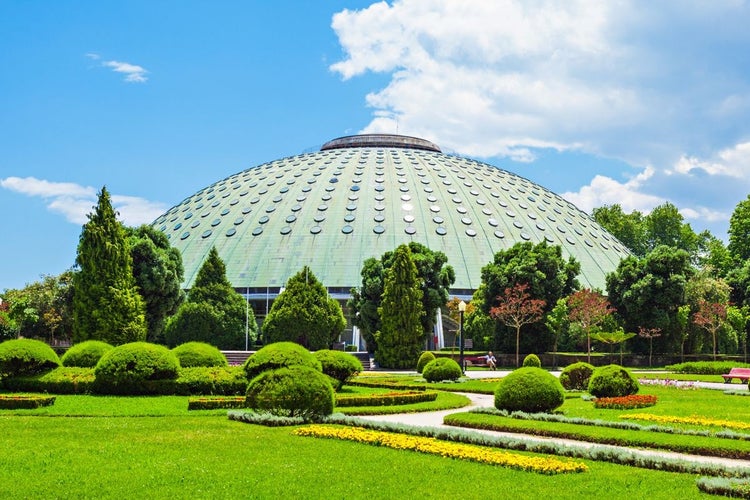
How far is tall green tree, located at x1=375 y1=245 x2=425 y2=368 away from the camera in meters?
46.9

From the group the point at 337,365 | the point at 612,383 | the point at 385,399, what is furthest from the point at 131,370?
the point at 612,383

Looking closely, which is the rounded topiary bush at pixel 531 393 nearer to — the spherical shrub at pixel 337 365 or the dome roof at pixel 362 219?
the spherical shrub at pixel 337 365

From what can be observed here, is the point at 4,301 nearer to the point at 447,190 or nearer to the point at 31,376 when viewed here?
the point at 447,190

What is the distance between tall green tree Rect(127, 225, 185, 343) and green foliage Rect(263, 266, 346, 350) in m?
6.56

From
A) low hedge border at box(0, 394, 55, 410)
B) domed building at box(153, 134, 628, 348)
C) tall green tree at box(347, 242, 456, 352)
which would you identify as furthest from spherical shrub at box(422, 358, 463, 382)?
domed building at box(153, 134, 628, 348)

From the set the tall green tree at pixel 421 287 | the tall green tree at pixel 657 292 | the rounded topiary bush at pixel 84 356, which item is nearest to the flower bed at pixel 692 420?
the rounded topiary bush at pixel 84 356

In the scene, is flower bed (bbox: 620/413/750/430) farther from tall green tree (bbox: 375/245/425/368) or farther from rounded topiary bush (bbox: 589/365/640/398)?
tall green tree (bbox: 375/245/425/368)

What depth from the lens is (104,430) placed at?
15148 mm

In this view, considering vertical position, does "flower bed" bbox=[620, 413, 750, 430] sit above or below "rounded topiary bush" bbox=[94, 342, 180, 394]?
below

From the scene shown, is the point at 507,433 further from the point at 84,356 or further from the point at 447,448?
the point at 84,356

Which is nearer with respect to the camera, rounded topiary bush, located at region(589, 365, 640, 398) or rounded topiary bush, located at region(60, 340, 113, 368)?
rounded topiary bush, located at region(589, 365, 640, 398)

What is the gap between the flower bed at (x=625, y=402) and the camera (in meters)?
21.0

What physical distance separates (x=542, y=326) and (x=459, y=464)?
4165 centimetres

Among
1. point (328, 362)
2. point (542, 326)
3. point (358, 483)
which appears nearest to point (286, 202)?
point (542, 326)
